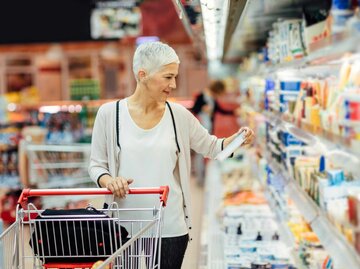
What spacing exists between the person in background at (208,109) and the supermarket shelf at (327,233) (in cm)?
673

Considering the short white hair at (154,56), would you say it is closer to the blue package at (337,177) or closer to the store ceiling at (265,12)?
the store ceiling at (265,12)

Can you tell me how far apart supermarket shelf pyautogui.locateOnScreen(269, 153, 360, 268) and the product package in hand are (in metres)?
0.51

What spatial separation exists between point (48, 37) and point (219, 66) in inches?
175

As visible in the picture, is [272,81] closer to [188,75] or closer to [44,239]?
[44,239]

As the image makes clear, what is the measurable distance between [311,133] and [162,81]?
32.9 inches

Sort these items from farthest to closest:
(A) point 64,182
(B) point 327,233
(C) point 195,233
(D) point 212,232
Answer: (A) point 64,182 → (C) point 195,233 → (D) point 212,232 → (B) point 327,233

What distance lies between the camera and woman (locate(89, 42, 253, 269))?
3.49m

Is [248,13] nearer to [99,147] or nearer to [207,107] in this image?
[99,147]

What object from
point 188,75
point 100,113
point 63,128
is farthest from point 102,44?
point 100,113

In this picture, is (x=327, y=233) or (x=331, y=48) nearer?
(x=331, y=48)

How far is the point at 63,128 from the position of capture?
40.4ft

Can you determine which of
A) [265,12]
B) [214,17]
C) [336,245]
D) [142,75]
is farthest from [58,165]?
[336,245]

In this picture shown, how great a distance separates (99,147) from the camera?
3.64 meters

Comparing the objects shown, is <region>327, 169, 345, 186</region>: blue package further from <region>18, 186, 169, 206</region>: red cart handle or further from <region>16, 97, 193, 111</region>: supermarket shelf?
<region>16, 97, 193, 111</region>: supermarket shelf
